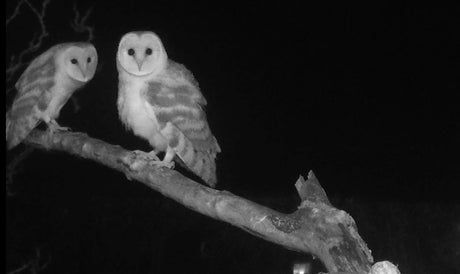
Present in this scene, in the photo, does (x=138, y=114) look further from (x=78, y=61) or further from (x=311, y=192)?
(x=311, y=192)

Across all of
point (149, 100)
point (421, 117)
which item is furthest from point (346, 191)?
point (149, 100)

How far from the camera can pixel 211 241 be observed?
2.01 meters

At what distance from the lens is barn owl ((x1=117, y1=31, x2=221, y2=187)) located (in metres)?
1.30

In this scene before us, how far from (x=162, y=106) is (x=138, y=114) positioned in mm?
68

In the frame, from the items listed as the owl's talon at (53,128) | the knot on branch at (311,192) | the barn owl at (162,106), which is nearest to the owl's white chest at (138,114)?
the barn owl at (162,106)

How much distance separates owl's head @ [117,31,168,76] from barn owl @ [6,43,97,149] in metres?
0.20

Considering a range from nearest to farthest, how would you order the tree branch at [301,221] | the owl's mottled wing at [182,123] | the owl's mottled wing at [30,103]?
the tree branch at [301,221] → the owl's mottled wing at [182,123] → the owl's mottled wing at [30,103]

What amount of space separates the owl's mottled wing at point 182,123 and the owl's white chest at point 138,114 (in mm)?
19

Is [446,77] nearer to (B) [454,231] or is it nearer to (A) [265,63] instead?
(B) [454,231]

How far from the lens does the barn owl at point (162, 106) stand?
4.28 feet

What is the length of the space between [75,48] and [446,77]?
44.3 inches

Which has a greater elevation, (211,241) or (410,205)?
(410,205)

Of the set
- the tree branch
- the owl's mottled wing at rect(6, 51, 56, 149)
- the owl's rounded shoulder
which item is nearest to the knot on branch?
the tree branch

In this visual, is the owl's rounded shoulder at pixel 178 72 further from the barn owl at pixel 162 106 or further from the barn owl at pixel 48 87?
the barn owl at pixel 48 87
